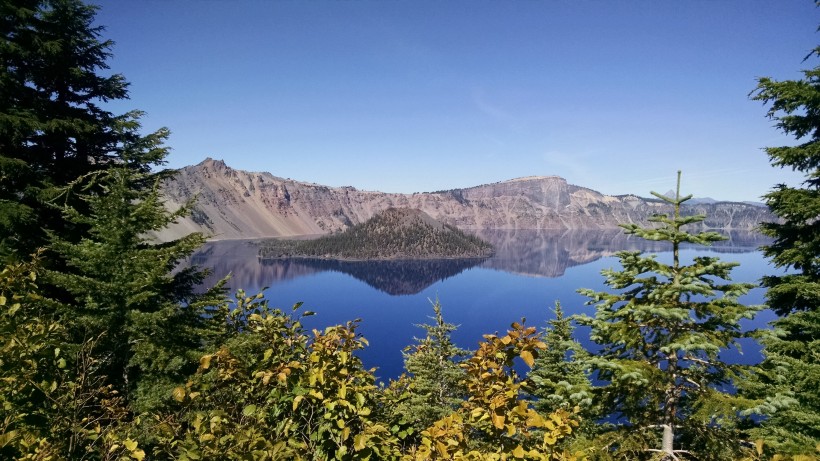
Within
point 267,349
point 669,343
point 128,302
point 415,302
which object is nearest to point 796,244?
point 669,343

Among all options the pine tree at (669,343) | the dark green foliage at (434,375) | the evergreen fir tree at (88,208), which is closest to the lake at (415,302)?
the dark green foliage at (434,375)

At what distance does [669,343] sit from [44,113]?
17950 mm

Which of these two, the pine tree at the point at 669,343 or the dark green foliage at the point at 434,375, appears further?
the dark green foliage at the point at 434,375

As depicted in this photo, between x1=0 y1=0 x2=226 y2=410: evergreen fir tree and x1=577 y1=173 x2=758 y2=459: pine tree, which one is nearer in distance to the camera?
x1=577 y1=173 x2=758 y2=459: pine tree

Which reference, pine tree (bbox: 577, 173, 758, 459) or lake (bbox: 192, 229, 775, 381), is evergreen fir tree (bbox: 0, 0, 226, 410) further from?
lake (bbox: 192, 229, 775, 381)

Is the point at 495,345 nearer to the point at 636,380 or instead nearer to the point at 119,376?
the point at 636,380

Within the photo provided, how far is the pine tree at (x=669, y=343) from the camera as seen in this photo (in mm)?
6781

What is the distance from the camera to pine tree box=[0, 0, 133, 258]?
10.8 meters

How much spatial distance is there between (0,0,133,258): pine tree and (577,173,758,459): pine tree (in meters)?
14.0

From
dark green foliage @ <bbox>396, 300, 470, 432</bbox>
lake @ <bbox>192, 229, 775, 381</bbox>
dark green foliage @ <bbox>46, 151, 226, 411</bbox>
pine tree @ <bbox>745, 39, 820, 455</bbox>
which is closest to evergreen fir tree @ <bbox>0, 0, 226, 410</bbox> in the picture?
dark green foliage @ <bbox>46, 151, 226, 411</bbox>

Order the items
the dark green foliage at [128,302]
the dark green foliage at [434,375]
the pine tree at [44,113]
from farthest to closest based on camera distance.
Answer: the dark green foliage at [434,375], the pine tree at [44,113], the dark green foliage at [128,302]

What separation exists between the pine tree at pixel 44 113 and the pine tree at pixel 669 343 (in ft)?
45.9

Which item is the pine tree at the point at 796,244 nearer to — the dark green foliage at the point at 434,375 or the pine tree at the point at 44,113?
the dark green foliage at the point at 434,375

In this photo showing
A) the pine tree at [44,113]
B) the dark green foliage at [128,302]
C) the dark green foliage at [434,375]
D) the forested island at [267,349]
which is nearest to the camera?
the forested island at [267,349]
